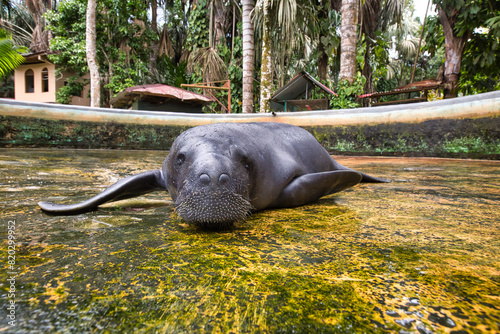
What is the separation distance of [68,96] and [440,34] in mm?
24045

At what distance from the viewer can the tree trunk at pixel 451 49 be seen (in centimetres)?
1095

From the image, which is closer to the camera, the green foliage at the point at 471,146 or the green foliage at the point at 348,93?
the green foliage at the point at 471,146

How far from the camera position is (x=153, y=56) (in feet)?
82.5

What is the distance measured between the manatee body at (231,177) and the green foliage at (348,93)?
778 centimetres

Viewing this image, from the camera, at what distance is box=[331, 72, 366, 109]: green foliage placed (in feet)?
32.7

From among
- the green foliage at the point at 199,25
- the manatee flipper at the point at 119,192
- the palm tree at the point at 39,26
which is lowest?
the manatee flipper at the point at 119,192

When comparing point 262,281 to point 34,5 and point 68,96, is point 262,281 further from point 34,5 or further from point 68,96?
point 34,5

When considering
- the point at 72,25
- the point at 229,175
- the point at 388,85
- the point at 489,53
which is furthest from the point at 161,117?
the point at 388,85

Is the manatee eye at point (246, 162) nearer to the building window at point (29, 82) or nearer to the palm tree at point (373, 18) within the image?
the palm tree at point (373, 18)

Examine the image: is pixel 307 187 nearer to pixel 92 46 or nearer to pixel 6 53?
pixel 6 53

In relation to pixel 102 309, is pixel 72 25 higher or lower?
higher

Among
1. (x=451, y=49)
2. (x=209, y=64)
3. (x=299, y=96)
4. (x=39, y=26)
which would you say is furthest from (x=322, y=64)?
(x=39, y=26)

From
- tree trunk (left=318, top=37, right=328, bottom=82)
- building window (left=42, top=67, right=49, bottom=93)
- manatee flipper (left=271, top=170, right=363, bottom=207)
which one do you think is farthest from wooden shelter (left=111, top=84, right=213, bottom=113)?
manatee flipper (left=271, top=170, right=363, bottom=207)

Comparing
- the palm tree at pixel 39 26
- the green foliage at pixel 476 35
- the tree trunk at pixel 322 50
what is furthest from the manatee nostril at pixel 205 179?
the palm tree at pixel 39 26
